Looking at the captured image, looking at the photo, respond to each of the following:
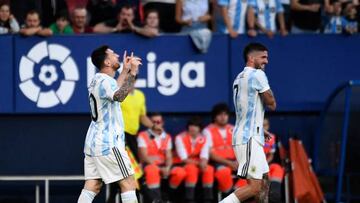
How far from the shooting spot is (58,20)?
54.1 feet

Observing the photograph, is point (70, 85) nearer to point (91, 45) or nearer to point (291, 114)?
point (91, 45)

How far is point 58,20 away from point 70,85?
90cm

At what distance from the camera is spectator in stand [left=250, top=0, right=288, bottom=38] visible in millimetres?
16766

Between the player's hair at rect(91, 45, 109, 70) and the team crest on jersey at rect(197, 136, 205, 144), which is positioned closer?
the player's hair at rect(91, 45, 109, 70)

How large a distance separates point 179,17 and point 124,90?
13.9 feet

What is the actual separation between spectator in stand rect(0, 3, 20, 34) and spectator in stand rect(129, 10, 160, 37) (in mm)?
1567

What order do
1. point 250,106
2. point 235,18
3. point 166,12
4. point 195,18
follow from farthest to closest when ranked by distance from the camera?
point 166,12 < point 235,18 < point 195,18 < point 250,106

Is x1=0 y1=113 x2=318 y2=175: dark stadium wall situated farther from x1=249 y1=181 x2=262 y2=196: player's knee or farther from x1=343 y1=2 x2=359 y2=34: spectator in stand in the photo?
x1=249 y1=181 x2=262 y2=196: player's knee

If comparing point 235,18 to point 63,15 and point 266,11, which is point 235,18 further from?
point 63,15

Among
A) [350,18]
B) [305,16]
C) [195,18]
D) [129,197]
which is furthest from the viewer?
[305,16]

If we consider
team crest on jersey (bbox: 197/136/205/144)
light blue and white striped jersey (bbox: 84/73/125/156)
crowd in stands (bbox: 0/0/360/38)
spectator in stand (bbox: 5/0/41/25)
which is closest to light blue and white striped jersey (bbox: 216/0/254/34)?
crowd in stands (bbox: 0/0/360/38)

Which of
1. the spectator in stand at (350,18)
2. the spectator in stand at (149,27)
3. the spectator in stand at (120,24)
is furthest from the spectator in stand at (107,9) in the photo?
the spectator in stand at (350,18)

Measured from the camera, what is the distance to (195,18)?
16578 mm

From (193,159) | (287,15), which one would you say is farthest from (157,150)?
(287,15)
